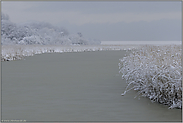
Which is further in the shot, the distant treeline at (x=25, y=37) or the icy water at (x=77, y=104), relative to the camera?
the distant treeline at (x=25, y=37)

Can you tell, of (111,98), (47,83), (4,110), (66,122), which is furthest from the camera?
(47,83)

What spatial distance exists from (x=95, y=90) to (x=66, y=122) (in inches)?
116

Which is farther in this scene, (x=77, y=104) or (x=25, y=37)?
(x=25, y=37)

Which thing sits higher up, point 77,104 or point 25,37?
point 25,37

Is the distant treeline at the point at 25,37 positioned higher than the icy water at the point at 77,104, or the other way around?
the distant treeline at the point at 25,37

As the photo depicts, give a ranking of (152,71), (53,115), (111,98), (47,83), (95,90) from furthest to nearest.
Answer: (47,83) → (95,90) → (111,98) → (152,71) → (53,115)

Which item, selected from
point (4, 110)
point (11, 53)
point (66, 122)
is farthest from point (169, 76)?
point (11, 53)

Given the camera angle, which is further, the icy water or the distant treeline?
the distant treeline

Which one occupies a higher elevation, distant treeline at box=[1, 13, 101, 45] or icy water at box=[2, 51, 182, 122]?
distant treeline at box=[1, 13, 101, 45]

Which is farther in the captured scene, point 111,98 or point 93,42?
point 93,42

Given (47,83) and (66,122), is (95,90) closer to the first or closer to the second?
(47,83)

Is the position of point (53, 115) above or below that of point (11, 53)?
below

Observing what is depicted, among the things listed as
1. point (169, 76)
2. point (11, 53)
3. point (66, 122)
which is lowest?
point (66, 122)

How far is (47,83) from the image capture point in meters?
8.99
